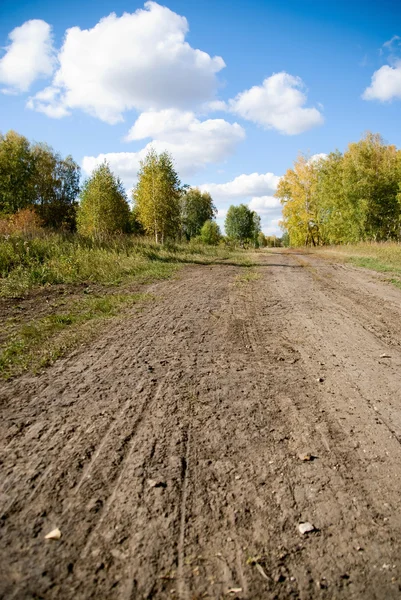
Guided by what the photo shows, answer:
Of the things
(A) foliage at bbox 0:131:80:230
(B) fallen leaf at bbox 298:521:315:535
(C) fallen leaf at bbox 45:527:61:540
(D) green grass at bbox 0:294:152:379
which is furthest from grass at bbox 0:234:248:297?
(A) foliage at bbox 0:131:80:230

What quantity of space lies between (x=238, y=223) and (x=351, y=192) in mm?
36154

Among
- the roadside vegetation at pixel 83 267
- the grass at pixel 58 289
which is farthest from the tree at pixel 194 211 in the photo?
the grass at pixel 58 289

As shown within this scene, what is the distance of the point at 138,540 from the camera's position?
1763 mm

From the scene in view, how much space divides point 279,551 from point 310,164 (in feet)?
138

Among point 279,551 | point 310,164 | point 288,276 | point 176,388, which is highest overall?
point 310,164

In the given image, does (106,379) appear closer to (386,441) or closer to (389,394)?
(386,441)

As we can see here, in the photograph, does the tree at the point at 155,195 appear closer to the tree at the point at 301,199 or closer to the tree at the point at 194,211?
the tree at the point at 301,199

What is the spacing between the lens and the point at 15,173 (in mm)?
37406

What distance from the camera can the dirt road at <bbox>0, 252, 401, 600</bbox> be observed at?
1.62 meters

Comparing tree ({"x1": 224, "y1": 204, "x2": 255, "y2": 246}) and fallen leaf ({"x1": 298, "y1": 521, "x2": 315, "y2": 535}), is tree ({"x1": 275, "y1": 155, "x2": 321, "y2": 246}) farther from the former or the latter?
fallen leaf ({"x1": 298, "y1": 521, "x2": 315, "y2": 535})

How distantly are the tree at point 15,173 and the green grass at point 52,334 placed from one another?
1387 inches

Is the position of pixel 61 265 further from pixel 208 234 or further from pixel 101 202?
pixel 208 234

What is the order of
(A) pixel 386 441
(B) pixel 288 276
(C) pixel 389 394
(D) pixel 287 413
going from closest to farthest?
(A) pixel 386 441 < (D) pixel 287 413 < (C) pixel 389 394 < (B) pixel 288 276

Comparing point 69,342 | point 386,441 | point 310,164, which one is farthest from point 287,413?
point 310,164
